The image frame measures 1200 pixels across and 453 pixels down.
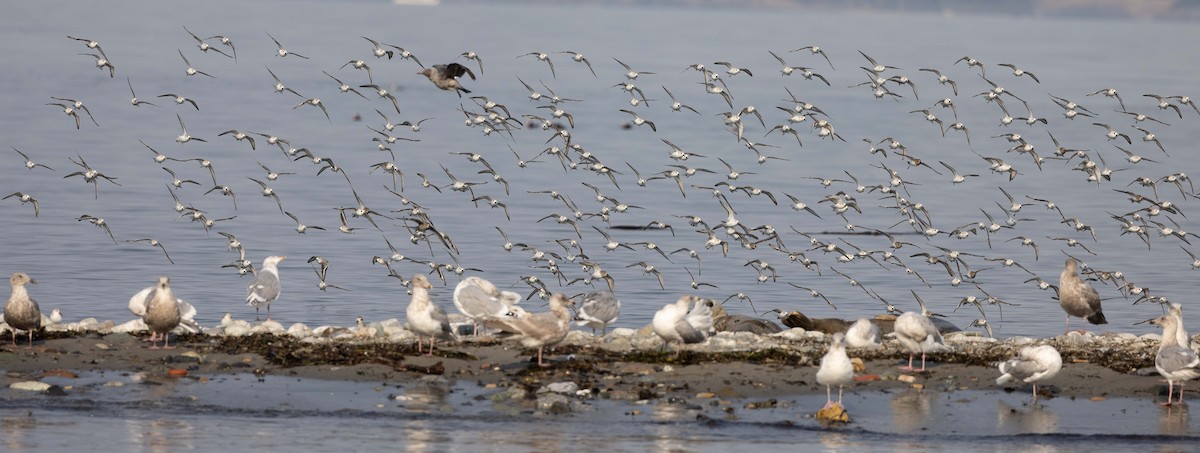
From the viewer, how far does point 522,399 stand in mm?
19812

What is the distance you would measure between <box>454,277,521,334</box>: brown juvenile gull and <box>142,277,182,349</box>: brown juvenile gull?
3.97 metres

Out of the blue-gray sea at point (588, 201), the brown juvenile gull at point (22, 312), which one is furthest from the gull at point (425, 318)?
the brown juvenile gull at point (22, 312)

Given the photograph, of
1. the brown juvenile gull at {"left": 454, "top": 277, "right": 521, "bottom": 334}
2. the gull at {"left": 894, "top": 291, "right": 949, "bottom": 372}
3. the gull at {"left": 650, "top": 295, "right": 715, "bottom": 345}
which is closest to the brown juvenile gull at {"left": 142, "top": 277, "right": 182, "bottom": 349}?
the brown juvenile gull at {"left": 454, "top": 277, "right": 521, "bottom": 334}

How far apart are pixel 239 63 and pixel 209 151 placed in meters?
65.5

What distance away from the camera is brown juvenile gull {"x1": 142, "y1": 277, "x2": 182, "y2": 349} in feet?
71.1

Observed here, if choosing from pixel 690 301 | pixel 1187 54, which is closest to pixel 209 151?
pixel 690 301

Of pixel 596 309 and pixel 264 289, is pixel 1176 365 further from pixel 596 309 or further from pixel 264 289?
pixel 264 289

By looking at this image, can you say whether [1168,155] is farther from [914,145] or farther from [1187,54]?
[1187,54]

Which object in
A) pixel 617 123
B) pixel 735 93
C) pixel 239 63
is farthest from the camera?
pixel 239 63

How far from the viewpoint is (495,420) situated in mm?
18969

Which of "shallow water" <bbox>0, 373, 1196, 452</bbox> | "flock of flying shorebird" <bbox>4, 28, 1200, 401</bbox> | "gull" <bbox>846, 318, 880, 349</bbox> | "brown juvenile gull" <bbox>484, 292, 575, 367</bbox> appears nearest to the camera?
"shallow water" <bbox>0, 373, 1196, 452</bbox>

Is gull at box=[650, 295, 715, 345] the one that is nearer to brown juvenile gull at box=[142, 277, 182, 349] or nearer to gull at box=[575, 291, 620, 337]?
gull at box=[575, 291, 620, 337]

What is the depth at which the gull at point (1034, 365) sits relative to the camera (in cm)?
2011

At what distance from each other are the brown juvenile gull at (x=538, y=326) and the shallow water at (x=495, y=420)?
959 millimetres
